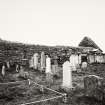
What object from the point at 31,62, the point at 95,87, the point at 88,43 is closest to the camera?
the point at 95,87

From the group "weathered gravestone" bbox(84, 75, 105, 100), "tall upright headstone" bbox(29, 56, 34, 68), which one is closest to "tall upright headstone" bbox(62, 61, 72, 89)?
"weathered gravestone" bbox(84, 75, 105, 100)

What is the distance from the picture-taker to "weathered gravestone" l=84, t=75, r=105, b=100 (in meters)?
4.44

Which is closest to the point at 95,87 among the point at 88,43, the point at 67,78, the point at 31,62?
the point at 67,78

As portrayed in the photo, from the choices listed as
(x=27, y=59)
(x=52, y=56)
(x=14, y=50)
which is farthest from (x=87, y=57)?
(x=14, y=50)

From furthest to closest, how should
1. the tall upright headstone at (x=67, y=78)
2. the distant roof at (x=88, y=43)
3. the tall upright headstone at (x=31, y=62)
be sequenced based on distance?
1. the distant roof at (x=88, y=43)
2. the tall upright headstone at (x=31, y=62)
3. the tall upright headstone at (x=67, y=78)

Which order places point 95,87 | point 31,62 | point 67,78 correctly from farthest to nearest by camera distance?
point 31,62 → point 67,78 → point 95,87

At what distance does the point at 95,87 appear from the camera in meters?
4.64

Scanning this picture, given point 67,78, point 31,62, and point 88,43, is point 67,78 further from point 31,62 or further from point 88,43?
point 88,43

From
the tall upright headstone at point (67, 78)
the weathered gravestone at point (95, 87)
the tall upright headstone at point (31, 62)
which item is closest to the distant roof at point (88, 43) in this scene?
the tall upright headstone at point (31, 62)

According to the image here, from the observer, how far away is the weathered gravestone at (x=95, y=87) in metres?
4.44

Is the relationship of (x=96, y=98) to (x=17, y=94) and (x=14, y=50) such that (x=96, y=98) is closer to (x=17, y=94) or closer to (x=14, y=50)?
(x=17, y=94)

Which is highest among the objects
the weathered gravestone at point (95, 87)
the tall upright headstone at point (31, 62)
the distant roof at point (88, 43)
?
the distant roof at point (88, 43)

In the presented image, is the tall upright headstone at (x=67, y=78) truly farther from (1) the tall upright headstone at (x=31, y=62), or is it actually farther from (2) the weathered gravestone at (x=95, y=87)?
(1) the tall upright headstone at (x=31, y=62)

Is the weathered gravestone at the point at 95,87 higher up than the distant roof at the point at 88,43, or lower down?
lower down
